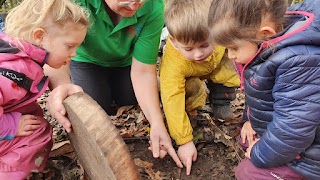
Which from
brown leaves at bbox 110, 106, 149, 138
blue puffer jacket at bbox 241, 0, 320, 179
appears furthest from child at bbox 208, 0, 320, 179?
brown leaves at bbox 110, 106, 149, 138

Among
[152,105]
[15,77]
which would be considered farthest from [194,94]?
[15,77]

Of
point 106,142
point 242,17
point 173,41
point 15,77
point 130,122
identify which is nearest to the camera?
point 106,142

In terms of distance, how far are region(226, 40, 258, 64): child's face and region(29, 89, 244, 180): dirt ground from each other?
1008mm

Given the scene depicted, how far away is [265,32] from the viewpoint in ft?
6.00

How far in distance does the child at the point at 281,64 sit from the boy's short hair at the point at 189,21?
0.46 m

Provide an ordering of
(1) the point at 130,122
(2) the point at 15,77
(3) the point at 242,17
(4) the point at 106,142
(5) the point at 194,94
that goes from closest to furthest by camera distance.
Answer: (4) the point at 106,142, (3) the point at 242,17, (2) the point at 15,77, (5) the point at 194,94, (1) the point at 130,122

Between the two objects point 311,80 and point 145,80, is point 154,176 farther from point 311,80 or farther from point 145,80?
point 311,80

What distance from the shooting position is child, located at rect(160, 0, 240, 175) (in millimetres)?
2398

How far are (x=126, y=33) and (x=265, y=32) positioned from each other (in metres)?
1.27

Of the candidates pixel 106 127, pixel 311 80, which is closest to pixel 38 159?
pixel 106 127

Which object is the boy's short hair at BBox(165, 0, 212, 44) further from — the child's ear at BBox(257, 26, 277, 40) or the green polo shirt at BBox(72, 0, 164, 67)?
the child's ear at BBox(257, 26, 277, 40)

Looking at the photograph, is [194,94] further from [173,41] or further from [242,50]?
[242,50]

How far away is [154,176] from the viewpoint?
2574 mm

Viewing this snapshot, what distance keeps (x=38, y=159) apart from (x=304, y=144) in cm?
148
